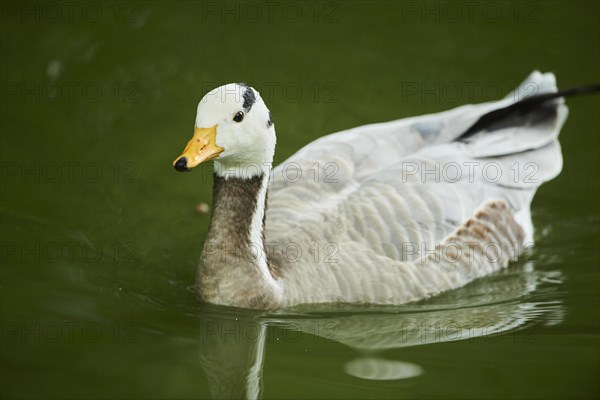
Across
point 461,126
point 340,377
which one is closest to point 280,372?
A: point 340,377

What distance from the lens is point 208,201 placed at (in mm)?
7953

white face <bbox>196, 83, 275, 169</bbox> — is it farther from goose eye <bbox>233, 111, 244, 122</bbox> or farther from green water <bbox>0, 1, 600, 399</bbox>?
green water <bbox>0, 1, 600, 399</bbox>

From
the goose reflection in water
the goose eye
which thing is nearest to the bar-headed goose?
the goose eye

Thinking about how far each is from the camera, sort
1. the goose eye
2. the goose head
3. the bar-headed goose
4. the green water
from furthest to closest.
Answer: the bar-headed goose, the goose eye, the goose head, the green water

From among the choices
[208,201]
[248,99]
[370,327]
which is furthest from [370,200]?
[208,201]

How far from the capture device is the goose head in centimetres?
566

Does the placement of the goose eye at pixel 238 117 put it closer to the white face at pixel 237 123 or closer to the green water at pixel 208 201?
the white face at pixel 237 123

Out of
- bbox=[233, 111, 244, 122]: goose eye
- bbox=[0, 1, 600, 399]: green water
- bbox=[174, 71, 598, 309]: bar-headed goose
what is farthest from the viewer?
bbox=[174, 71, 598, 309]: bar-headed goose

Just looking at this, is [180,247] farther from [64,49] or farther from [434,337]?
[64,49]

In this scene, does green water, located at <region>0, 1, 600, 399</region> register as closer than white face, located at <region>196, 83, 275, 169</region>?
Yes

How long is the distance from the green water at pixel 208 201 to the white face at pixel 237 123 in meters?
1.06

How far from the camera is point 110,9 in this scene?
10.2 m

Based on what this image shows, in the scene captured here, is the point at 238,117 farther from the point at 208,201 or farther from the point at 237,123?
the point at 208,201

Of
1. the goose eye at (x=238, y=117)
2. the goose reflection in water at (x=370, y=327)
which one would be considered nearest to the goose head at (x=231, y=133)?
the goose eye at (x=238, y=117)
